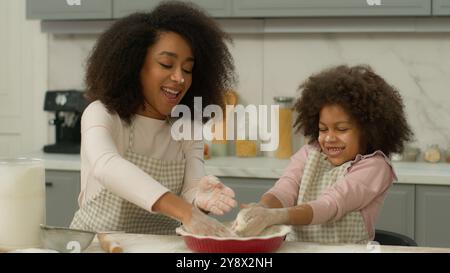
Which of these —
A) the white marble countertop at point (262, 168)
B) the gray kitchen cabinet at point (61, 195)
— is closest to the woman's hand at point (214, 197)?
the white marble countertop at point (262, 168)

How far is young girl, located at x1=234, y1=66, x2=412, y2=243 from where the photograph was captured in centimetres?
188

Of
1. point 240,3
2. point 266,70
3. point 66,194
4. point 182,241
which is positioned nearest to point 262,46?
point 266,70

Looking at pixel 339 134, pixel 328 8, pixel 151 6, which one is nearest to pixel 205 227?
pixel 339 134

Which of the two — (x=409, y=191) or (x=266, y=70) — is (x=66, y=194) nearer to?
(x=266, y=70)

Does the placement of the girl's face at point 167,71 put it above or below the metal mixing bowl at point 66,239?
above

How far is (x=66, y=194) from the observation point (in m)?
3.28

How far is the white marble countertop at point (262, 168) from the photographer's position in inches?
113

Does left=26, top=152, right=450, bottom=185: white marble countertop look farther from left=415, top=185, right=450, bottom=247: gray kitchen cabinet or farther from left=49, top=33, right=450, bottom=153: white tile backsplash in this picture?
left=49, top=33, right=450, bottom=153: white tile backsplash

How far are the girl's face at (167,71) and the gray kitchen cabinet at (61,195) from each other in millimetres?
1436

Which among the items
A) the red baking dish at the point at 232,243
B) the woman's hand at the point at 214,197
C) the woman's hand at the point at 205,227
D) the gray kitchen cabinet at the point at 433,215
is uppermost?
the woman's hand at the point at 214,197

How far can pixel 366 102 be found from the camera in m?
1.93

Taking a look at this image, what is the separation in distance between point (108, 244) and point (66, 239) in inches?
3.7

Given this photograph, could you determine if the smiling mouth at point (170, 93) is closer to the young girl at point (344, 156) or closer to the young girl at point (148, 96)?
the young girl at point (148, 96)

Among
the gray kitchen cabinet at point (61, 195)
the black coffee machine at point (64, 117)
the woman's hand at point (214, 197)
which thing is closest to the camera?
the woman's hand at point (214, 197)
